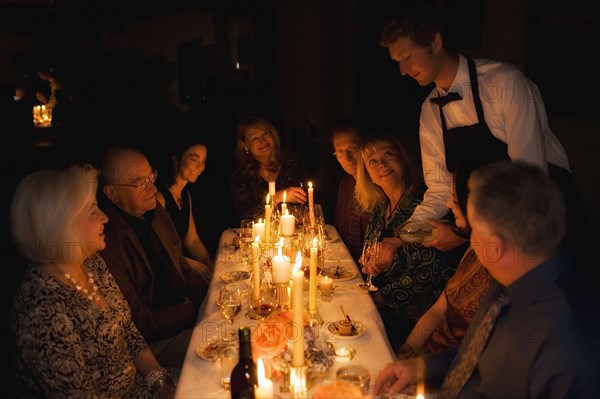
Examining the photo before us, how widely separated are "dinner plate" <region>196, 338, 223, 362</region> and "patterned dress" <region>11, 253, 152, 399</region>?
40 centimetres

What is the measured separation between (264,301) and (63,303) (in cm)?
84

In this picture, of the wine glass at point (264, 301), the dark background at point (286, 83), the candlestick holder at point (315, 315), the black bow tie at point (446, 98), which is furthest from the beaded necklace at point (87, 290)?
the dark background at point (286, 83)

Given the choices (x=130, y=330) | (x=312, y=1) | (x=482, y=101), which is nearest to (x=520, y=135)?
(x=482, y=101)

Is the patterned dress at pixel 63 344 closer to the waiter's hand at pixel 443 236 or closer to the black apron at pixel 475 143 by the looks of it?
the waiter's hand at pixel 443 236

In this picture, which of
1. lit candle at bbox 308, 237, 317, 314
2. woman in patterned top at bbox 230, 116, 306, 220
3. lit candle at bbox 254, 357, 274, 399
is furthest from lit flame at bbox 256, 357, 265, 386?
woman in patterned top at bbox 230, 116, 306, 220

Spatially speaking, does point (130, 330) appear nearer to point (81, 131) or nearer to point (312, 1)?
point (81, 131)

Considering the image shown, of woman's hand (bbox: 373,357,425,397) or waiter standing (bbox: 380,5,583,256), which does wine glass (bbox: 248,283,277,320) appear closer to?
woman's hand (bbox: 373,357,425,397)

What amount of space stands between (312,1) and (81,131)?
11.8 ft

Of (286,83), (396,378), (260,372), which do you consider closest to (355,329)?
(396,378)

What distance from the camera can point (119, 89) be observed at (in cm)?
645

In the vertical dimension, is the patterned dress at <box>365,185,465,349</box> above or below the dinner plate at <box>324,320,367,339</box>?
below

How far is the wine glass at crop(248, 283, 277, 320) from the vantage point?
7.43 feet

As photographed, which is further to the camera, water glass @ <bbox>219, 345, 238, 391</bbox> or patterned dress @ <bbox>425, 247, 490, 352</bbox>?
patterned dress @ <bbox>425, 247, 490, 352</bbox>

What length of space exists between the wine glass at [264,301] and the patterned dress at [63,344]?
59cm
